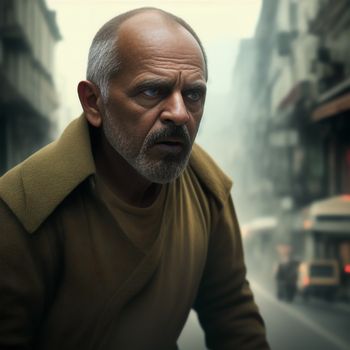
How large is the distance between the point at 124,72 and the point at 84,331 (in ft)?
2.33

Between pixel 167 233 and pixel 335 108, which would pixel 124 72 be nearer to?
pixel 167 233

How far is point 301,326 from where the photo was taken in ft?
38.9

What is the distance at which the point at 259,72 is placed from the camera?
117 ft

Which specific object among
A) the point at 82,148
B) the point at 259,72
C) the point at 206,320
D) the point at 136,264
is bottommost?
the point at 206,320

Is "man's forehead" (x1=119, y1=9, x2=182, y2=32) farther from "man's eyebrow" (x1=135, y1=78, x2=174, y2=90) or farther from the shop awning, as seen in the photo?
the shop awning

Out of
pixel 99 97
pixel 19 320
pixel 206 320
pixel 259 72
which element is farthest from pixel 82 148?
pixel 259 72

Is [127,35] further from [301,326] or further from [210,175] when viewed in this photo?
[301,326]

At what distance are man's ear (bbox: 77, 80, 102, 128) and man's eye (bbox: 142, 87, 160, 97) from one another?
0.16 meters

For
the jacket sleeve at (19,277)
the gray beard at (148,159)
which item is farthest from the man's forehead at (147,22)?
the jacket sleeve at (19,277)

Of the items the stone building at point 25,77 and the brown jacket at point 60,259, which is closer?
the brown jacket at point 60,259

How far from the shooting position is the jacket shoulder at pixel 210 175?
82.7 inches

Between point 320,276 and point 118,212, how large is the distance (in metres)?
13.1

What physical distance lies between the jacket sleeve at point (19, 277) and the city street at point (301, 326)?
22.4 ft

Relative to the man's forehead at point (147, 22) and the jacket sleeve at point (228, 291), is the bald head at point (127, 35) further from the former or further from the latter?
the jacket sleeve at point (228, 291)
